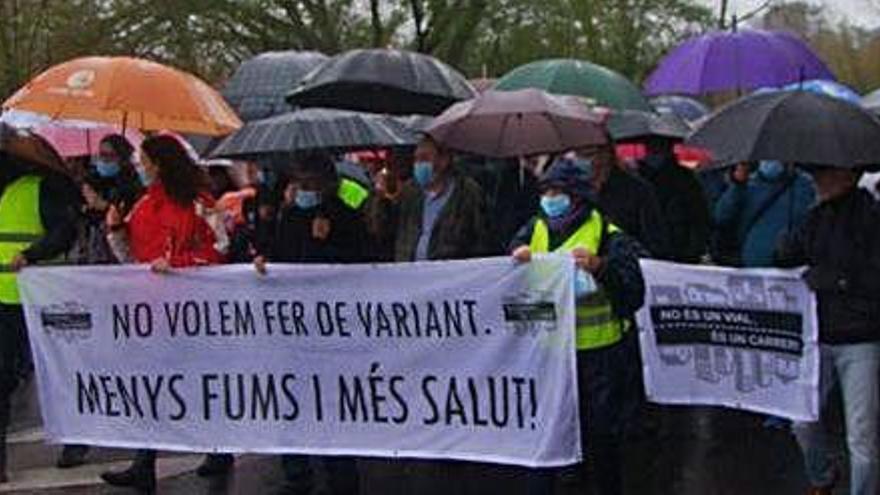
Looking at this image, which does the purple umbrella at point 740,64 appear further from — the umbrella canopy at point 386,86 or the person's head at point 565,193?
the person's head at point 565,193

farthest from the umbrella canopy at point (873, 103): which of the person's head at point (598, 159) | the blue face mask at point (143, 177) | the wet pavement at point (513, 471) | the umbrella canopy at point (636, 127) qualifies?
the blue face mask at point (143, 177)

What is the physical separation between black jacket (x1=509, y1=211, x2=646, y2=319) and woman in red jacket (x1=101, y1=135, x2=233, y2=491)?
6.62 ft

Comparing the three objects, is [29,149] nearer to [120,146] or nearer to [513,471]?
[120,146]

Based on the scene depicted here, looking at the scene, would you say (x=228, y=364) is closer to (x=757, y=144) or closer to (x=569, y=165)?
(x=569, y=165)

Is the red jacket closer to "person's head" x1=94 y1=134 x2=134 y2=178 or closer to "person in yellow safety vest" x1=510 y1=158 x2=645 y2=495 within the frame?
"person's head" x1=94 y1=134 x2=134 y2=178

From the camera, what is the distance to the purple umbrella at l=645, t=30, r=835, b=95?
33.9 feet

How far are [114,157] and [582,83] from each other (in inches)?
111

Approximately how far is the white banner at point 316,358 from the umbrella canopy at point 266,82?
5566mm

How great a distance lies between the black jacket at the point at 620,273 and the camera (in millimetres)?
6504

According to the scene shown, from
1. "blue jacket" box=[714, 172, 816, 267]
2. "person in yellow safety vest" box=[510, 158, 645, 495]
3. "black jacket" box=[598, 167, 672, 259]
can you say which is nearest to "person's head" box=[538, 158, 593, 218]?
"person in yellow safety vest" box=[510, 158, 645, 495]

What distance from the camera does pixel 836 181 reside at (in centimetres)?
645

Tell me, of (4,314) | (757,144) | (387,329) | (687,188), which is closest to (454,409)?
(387,329)

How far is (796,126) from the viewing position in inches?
257

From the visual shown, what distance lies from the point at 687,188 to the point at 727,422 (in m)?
1.46
